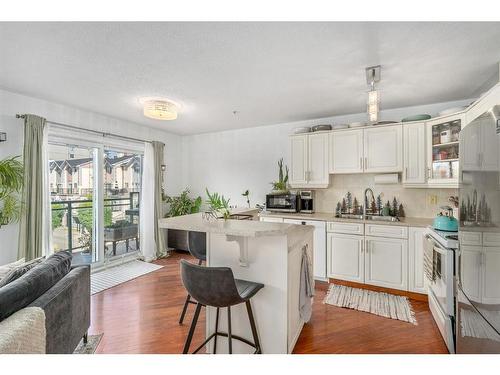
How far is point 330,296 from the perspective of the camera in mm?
2949

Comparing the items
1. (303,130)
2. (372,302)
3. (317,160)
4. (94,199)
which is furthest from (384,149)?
(94,199)

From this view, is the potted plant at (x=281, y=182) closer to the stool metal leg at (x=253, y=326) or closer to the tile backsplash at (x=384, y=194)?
the tile backsplash at (x=384, y=194)

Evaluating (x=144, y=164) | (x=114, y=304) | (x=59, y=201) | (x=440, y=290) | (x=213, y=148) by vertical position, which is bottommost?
(x=114, y=304)

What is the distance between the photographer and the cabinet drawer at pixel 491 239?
107 cm

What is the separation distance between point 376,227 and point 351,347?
153cm

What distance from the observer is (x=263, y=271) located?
1.79 m

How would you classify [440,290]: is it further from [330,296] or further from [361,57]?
[361,57]

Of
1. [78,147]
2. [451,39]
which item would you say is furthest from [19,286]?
[451,39]

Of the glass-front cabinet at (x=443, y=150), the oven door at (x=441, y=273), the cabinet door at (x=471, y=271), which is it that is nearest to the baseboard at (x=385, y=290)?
the oven door at (x=441, y=273)

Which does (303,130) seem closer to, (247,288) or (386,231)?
(386,231)

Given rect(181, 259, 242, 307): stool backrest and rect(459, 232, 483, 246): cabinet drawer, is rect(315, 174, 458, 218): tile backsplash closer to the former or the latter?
rect(459, 232, 483, 246): cabinet drawer

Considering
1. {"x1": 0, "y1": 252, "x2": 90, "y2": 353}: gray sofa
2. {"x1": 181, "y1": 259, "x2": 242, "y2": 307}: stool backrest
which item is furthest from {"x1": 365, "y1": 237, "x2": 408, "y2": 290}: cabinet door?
{"x1": 0, "y1": 252, "x2": 90, "y2": 353}: gray sofa

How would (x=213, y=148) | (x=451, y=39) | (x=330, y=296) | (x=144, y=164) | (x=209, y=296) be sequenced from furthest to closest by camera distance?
(x=213, y=148) < (x=144, y=164) < (x=330, y=296) < (x=451, y=39) < (x=209, y=296)

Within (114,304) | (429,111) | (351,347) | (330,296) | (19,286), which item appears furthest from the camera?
(429,111)
